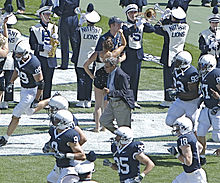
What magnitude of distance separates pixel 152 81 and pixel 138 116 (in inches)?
140

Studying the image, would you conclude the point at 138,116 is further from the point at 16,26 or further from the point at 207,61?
the point at 16,26

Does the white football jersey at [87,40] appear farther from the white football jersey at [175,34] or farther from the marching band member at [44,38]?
the white football jersey at [175,34]

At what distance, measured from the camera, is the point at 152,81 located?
1902 cm

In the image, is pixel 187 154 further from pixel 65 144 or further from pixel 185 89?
pixel 185 89

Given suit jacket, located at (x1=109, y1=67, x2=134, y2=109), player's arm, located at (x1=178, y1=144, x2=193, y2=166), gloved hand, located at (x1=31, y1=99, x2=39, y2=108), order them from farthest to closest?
gloved hand, located at (x1=31, y1=99, x2=39, y2=108)
suit jacket, located at (x1=109, y1=67, x2=134, y2=109)
player's arm, located at (x1=178, y1=144, x2=193, y2=166)

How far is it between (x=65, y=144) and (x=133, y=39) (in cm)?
Result: 642

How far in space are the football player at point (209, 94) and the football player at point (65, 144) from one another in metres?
2.89

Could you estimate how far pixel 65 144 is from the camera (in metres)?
9.55

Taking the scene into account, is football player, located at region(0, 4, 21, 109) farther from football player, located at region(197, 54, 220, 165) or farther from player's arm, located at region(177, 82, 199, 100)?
football player, located at region(197, 54, 220, 165)

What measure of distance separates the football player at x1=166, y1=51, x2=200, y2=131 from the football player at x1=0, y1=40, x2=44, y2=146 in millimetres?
2145

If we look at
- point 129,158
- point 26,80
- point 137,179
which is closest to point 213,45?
point 26,80

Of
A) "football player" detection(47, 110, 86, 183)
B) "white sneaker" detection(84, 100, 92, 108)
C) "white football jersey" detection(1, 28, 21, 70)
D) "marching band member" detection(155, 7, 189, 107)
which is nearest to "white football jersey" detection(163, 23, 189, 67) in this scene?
"marching band member" detection(155, 7, 189, 107)

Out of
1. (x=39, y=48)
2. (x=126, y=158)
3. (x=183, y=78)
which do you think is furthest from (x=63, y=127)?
(x=39, y=48)

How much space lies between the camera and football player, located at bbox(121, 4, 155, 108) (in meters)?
15.6
